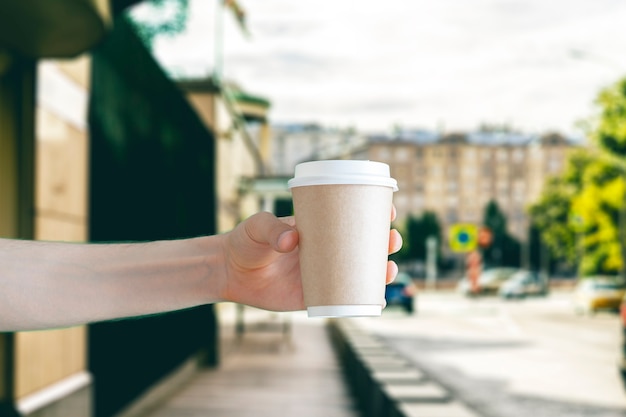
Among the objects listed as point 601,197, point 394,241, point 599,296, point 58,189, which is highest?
point 601,197

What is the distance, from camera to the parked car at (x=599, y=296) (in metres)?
33.8

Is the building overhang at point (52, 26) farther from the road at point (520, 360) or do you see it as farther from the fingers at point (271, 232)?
the road at point (520, 360)

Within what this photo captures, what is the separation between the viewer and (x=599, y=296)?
3384cm

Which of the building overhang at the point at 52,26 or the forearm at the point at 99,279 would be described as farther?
the building overhang at the point at 52,26

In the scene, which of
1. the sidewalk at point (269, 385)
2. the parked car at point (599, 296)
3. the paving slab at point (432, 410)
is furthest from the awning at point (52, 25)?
the parked car at point (599, 296)

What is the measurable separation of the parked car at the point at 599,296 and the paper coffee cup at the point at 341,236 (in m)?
32.9

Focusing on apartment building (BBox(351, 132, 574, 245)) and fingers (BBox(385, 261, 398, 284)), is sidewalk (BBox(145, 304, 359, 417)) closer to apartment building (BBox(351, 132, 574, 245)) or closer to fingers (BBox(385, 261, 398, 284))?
fingers (BBox(385, 261, 398, 284))

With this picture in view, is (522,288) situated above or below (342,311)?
below

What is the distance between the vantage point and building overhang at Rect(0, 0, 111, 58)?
542cm

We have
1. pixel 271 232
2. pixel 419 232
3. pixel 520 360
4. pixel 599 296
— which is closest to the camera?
pixel 271 232

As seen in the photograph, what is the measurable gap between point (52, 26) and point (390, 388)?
418 centimetres

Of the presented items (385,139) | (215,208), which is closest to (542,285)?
(215,208)

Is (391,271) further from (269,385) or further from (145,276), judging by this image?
(269,385)

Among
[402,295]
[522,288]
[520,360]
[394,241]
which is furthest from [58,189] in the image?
[522,288]
